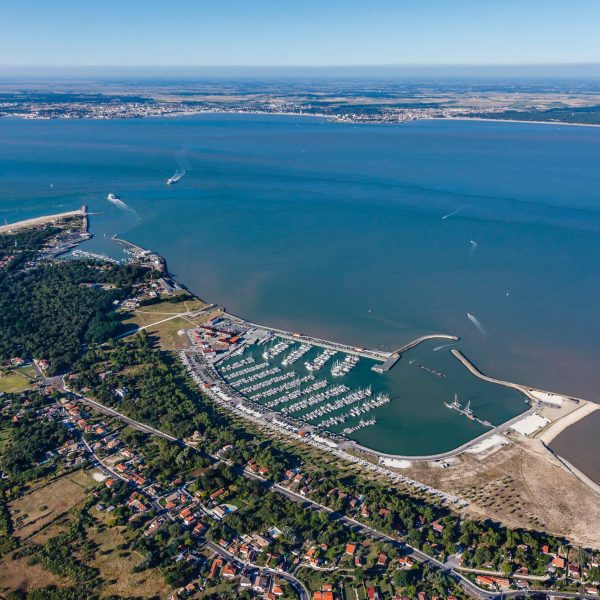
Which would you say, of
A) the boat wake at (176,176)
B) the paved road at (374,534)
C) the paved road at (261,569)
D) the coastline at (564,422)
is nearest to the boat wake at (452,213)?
the coastline at (564,422)

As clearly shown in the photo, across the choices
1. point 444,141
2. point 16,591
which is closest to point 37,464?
point 16,591

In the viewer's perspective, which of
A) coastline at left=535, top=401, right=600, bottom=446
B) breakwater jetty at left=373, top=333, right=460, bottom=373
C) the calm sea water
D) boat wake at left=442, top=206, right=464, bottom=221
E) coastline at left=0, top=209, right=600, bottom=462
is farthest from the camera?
boat wake at left=442, top=206, right=464, bottom=221

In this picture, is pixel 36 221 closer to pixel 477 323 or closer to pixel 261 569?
pixel 477 323

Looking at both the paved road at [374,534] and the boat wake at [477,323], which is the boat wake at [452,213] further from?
the paved road at [374,534]

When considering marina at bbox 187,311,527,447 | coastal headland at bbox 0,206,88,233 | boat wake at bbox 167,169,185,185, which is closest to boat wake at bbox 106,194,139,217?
coastal headland at bbox 0,206,88,233

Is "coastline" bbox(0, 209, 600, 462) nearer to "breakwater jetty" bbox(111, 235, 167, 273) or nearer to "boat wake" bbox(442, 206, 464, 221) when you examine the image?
"breakwater jetty" bbox(111, 235, 167, 273)

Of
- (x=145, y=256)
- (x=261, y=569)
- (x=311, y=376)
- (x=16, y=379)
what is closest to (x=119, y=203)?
(x=145, y=256)
